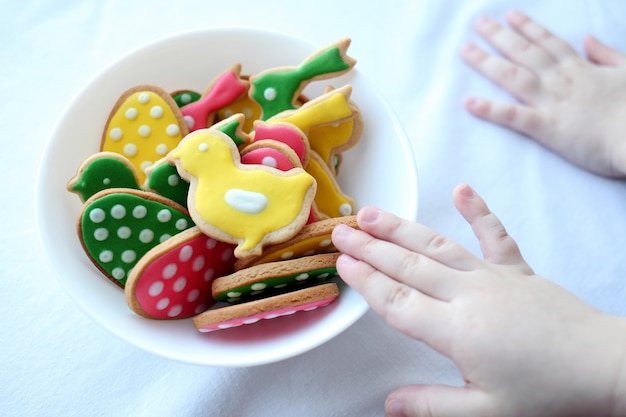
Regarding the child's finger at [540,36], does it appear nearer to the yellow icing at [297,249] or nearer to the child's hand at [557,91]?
the child's hand at [557,91]

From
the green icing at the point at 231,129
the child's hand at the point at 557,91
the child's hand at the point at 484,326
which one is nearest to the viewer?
the child's hand at the point at 484,326

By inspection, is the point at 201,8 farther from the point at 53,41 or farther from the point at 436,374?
the point at 436,374

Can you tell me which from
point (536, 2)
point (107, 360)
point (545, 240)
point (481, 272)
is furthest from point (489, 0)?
point (107, 360)

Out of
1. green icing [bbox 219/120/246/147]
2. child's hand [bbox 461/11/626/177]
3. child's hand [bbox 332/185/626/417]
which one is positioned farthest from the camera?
child's hand [bbox 461/11/626/177]

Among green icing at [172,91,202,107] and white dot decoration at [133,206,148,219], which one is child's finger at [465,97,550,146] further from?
white dot decoration at [133,206,148,219]

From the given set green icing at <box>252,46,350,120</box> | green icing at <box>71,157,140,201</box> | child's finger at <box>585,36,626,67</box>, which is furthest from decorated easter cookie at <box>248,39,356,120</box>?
child's finger at <box>585,36,626,67</box>

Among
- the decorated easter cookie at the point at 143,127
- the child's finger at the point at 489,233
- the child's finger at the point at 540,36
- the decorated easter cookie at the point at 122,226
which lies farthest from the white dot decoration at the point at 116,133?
the child's finger at the point at 540,36
